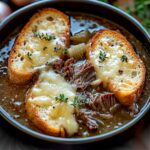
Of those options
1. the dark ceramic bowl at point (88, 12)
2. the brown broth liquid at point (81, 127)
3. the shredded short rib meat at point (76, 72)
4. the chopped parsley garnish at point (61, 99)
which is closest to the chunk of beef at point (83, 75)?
the shredded short rib meat at point (76, 72)

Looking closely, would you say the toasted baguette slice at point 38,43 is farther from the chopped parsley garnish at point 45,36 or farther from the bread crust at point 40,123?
the bread crust at point 40,123

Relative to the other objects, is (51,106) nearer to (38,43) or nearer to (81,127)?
(81,127)

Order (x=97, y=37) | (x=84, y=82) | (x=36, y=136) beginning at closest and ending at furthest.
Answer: (x=36, y=136) < (x=84, y=82) < (x=97, y=37)

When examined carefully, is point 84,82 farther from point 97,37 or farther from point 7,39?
point 7,39

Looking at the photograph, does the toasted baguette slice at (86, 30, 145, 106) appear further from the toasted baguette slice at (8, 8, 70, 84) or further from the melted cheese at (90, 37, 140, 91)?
the toasted baguette slice at (8, 8, 70, 84)

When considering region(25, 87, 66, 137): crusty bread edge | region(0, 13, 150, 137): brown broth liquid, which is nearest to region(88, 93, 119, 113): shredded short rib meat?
region(0, 13, 150, 137): brown broth liquid

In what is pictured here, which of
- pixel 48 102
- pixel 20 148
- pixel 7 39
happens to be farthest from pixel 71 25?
pixel 20 148
